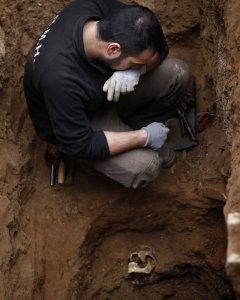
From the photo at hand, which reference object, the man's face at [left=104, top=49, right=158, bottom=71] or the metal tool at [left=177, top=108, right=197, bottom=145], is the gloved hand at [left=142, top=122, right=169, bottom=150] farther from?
the man's face at [left=104, top=49, right=158, bottom=71]

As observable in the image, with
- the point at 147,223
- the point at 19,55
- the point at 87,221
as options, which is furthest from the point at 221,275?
the point at 19,55

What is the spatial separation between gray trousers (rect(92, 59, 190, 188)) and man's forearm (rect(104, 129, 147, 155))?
64 mm

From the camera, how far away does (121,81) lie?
10.4ft

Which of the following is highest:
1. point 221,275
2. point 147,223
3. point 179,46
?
point 179,46

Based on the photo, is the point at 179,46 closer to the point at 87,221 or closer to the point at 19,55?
the point at 19,55

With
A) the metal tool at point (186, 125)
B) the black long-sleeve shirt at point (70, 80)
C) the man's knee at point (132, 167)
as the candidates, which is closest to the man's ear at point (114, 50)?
the black long-sleeve shirt at point (70, 80)

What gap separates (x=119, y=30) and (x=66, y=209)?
4.45 feet

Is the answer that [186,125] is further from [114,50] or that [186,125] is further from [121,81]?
[114,50]

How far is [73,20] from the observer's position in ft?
10.5

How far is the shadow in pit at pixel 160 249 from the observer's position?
143 inches

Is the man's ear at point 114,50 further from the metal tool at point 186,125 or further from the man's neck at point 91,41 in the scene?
the metal tool at point 186,125

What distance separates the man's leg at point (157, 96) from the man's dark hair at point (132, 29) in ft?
1.92

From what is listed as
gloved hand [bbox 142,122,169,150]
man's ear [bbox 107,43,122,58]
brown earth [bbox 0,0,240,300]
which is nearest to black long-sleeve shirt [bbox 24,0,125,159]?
man's ear [bbox 107,43,122,58]

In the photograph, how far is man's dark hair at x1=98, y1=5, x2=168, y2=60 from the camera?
9.68ft
